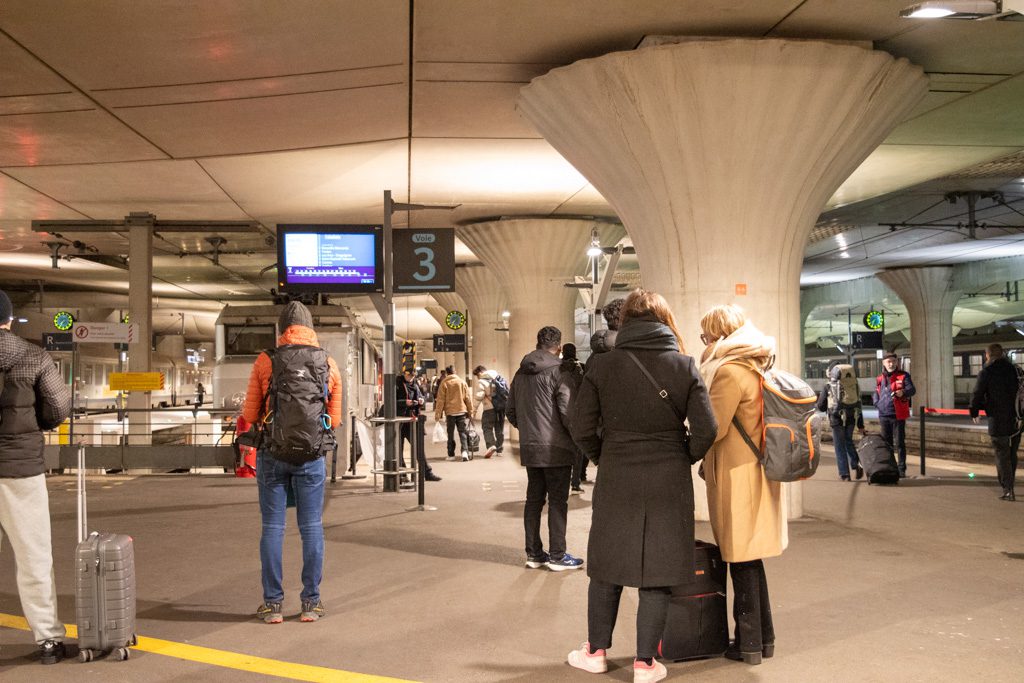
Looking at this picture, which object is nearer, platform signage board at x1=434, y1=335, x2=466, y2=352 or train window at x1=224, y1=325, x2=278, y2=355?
train window at x1=224, y1=325, x2=278, y2=355

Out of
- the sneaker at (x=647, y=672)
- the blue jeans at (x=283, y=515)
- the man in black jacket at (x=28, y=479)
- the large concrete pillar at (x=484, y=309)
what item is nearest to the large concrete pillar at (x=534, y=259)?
the large concrete pillar at (x=484, y=309)

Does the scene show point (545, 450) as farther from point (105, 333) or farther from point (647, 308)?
point (105, 333)

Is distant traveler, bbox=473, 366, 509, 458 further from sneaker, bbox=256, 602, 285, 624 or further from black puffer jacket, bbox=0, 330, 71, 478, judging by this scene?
black puffer jacket, bbox=0, 330, 71, 478

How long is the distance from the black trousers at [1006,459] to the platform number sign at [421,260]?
6749 millimetres

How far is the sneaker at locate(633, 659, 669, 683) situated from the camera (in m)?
4.33

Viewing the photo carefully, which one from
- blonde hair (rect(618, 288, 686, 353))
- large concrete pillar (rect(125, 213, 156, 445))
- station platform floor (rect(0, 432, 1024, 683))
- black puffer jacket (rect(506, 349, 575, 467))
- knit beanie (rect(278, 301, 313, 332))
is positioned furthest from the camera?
large concrete pillar (rect(125, 213, 156, 445))

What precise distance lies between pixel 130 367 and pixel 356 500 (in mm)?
7964

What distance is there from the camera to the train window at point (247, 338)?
19938mm

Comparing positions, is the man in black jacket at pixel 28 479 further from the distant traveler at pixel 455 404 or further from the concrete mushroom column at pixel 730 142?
the distant traveler at pixel 455 404

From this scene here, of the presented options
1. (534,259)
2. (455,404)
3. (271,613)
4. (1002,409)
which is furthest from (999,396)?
(534,259)

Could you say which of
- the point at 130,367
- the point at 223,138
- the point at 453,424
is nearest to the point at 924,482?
the point at 453,424

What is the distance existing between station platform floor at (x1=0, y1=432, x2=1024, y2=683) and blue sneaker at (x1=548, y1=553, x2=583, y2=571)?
126 millimetres

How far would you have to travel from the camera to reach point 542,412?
7047 mm

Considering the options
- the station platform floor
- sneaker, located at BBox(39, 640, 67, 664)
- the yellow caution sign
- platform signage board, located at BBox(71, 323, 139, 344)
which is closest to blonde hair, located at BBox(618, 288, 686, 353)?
the station platform floor
